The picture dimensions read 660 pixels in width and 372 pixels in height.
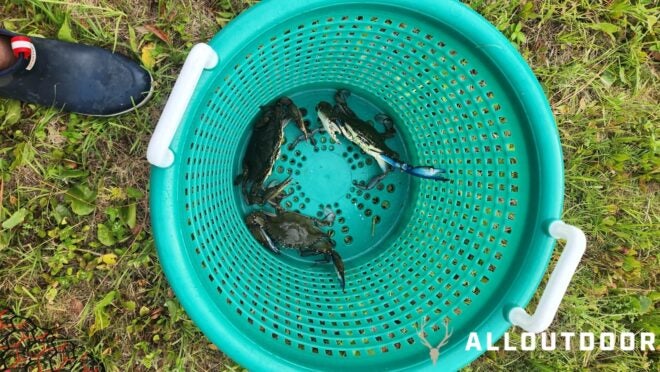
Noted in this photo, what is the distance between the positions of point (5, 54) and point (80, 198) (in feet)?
2.08

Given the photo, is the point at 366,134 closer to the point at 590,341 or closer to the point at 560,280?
the point at 560,280

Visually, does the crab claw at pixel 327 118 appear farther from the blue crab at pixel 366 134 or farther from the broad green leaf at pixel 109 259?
the broad green leaf at pixel 109 259

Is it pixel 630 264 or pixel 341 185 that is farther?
pixel 630 264

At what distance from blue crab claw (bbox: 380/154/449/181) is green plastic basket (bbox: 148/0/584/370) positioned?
0.07 m

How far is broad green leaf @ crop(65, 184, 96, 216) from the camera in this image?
2.32 meters

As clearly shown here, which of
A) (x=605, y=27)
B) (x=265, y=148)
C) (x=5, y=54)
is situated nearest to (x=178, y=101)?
(x=265, y=148)

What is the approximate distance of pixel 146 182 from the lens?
2379mm

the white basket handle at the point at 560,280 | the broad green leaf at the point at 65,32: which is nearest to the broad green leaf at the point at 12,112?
the broad green leaf at the point at 65,32

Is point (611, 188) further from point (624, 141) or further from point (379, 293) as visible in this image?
point (379, 293)

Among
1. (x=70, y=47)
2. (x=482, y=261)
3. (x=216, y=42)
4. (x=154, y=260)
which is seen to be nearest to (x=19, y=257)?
(x=154, y=260)

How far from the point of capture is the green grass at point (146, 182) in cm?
233

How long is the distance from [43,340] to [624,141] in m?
2.80

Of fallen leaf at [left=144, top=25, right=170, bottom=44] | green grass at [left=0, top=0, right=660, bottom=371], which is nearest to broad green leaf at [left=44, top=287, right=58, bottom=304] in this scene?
green grass at [left=0, top=0, right=660, bottom=371]

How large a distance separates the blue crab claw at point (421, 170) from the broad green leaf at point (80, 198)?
50.0 inches
